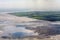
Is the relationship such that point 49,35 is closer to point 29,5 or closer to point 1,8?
point 29,5

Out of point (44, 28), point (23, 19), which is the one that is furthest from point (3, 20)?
point (44, 28)

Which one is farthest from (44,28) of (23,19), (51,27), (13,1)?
(13,1)

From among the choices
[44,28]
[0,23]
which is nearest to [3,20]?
[0,23]

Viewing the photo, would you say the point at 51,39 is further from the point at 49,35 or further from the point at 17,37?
the point at 17,37

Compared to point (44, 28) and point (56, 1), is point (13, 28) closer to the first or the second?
point (44, 28)

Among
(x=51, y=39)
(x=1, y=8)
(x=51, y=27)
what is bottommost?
(x=51, y=39)

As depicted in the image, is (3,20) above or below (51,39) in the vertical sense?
above

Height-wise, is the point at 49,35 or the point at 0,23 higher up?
the point at 0,23

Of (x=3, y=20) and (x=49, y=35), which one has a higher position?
(x=3, y=20)
